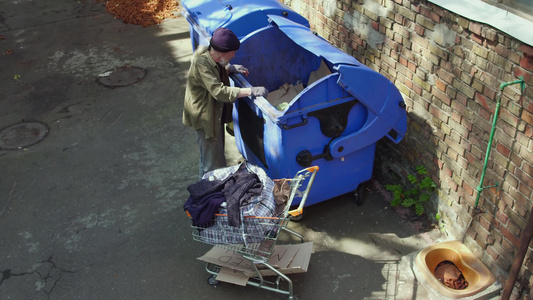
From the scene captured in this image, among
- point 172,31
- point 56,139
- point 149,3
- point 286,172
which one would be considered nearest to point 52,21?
point 149,3

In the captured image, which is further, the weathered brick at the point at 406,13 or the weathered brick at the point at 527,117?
the weathered brick at the point at 406,13

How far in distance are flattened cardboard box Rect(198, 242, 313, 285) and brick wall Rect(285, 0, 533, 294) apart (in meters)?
1.45

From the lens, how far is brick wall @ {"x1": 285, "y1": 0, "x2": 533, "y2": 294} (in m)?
3.72

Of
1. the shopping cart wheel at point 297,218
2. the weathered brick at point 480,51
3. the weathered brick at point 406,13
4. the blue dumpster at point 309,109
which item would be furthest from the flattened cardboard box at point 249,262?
the weathered brick at point 406,13

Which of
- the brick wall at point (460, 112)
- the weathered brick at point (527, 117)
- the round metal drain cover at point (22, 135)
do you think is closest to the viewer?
the weathered brick at point (527, 117)

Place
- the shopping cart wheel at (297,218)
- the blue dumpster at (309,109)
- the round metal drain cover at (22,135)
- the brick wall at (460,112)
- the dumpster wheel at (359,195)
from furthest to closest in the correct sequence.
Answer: the round metal drain cover at (22,135) → the dumpster wheel at (359,195) → the shopping cart wheel at (297,218) → the blue dumpster at (309,109) → the brick wall at (460,112)

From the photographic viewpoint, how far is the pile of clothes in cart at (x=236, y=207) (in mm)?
3795

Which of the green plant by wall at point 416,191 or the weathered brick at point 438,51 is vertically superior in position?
the weathered brick at point 438,51

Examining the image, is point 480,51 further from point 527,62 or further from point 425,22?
point 425,22

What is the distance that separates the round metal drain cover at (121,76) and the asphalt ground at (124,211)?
11 cm

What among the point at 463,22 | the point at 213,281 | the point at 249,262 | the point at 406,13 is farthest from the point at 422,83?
the point at 213,281

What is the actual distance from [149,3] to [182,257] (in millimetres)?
7523

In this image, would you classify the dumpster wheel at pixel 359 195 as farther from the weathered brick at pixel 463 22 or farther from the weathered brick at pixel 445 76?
the weathered brick at pixel 463 22

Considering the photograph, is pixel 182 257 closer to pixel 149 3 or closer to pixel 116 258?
pixel 116 258
